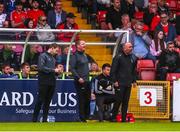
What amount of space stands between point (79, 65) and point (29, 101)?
6.92 ft

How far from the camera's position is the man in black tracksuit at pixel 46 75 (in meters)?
21.9

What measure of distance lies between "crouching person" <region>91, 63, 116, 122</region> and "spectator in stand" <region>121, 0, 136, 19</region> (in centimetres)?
538

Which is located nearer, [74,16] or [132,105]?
[132,105]

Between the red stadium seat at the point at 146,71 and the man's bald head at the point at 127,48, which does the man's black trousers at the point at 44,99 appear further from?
the red stadium seat at the point at 146,71

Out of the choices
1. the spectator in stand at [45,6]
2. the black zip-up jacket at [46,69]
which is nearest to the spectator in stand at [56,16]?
the spectator in stand at [45,6]

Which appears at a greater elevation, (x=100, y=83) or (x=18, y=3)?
(x=18, y=3)

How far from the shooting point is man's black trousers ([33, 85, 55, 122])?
2203 cm

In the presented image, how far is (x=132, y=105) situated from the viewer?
24578 millimetres

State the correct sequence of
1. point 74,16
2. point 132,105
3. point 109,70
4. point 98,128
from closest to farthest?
point 98,128, point 109,70, point 132,105, point 74,16

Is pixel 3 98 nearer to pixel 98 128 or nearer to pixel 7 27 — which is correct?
pixel 7 27

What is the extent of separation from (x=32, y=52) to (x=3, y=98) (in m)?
1.45

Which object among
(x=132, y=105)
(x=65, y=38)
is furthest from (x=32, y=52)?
(x=132, y=105)

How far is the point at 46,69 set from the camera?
71.5 feet

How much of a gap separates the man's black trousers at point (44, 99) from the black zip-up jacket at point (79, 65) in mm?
742
